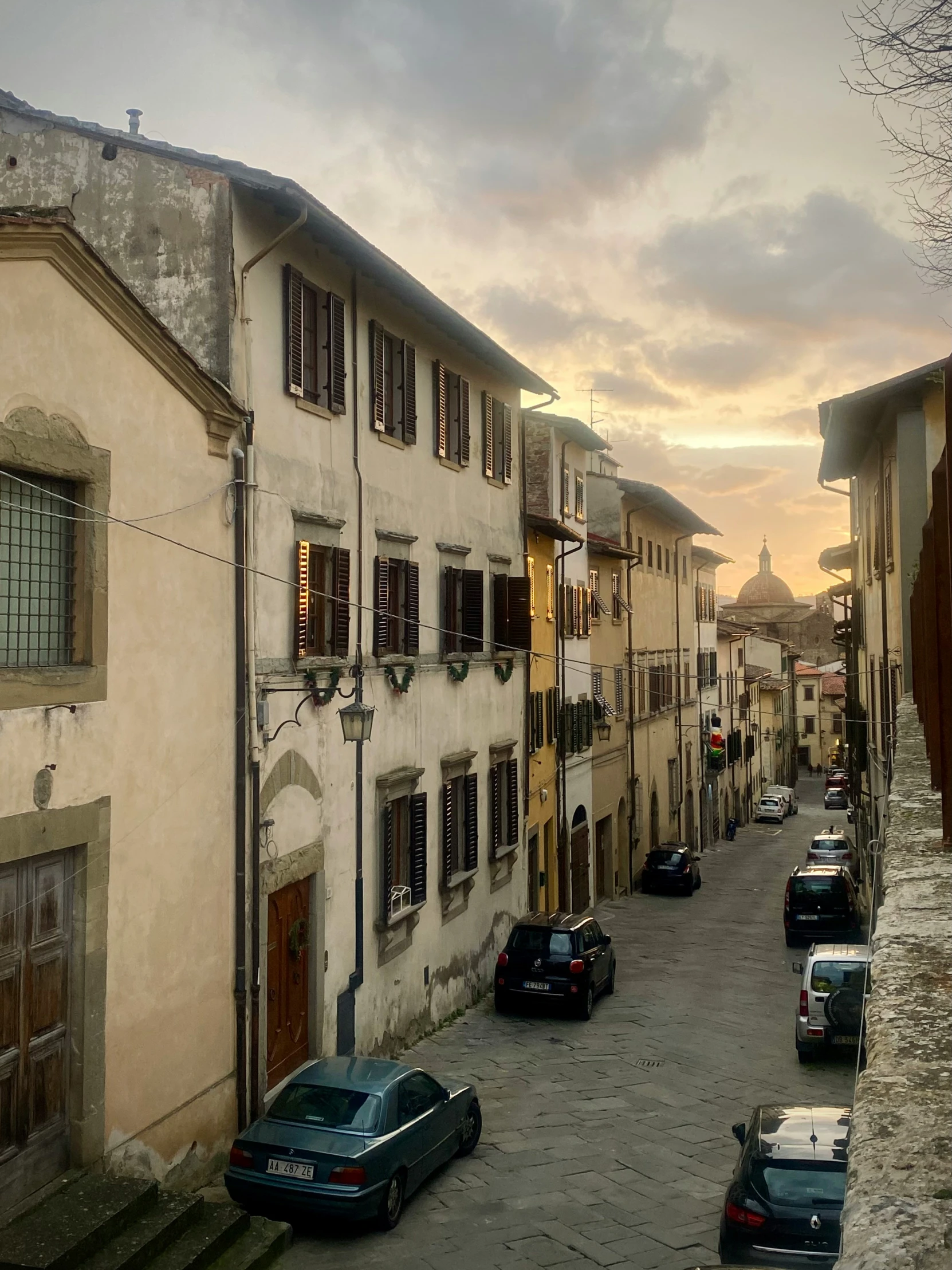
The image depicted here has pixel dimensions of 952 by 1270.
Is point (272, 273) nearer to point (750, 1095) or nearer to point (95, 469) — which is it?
point (95, 469)

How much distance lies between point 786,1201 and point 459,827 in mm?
11791

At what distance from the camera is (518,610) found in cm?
2356

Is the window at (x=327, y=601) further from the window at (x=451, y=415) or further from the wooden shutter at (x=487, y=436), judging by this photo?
the wooden shutter at (x=487, y=436)

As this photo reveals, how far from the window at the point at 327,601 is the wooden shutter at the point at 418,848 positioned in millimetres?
3688

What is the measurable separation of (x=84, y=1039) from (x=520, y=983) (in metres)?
11.3

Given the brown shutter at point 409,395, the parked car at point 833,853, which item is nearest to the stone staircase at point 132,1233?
the brown shutter at point 409,395

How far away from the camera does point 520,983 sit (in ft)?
66.7

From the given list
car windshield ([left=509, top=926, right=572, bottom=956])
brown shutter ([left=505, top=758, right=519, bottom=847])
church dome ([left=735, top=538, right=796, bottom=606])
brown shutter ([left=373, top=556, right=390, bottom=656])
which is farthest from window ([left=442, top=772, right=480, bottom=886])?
church dome ([left=735, top=538, right=796, bottom=606])

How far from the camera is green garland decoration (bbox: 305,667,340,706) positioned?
1452 cm

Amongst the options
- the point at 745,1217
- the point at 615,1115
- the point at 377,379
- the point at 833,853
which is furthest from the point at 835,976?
the point at 833,853

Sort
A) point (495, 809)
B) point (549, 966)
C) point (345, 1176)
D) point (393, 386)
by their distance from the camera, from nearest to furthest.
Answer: point (345, 1176)
point (393, 386)
point (549, 966)
point (495, 809)

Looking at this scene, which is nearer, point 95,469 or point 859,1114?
point 859,1114

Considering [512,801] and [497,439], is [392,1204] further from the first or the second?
[497,439]

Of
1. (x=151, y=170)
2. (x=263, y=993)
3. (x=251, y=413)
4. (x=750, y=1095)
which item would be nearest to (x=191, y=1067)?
(x=263, y=993)
